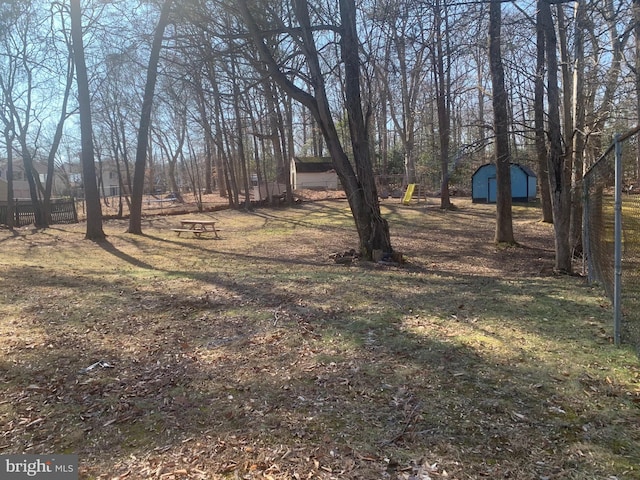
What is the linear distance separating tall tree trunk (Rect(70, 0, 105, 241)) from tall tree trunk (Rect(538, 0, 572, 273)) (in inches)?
518

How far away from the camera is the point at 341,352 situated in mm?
4234

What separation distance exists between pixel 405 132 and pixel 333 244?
1979cm

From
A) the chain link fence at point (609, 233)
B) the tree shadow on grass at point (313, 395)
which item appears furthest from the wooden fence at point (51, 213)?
the chain link fence at point (609, 233)

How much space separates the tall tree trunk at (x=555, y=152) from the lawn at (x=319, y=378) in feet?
4.22

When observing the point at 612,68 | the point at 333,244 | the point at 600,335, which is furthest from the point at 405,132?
the point at 600,335

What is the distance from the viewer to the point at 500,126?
10398 mm

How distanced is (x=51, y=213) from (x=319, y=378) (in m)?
25.8

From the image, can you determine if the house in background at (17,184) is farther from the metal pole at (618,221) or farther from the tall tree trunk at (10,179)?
the metal pole at (618,221)

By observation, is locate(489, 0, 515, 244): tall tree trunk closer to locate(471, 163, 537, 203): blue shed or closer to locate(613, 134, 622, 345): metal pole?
locate(613, 134, 622, 345): metal pole

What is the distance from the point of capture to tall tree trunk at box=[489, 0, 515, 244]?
9930mm

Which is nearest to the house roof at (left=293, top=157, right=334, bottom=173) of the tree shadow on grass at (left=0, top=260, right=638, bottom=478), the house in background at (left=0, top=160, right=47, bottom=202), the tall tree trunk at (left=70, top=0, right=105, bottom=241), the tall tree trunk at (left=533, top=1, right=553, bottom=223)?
the house in background at (left=0, top=160, right=47, bottom=202)

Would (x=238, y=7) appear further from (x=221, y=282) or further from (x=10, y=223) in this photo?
(x=10, y=223)

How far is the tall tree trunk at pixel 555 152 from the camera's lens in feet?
26.5

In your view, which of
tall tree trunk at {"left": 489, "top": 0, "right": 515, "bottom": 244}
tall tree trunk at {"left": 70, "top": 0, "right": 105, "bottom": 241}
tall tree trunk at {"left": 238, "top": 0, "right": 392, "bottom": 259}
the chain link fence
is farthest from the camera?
tall tree trunk at {"left": 70, "top": 0, "right": 105, "bottom": 241}
